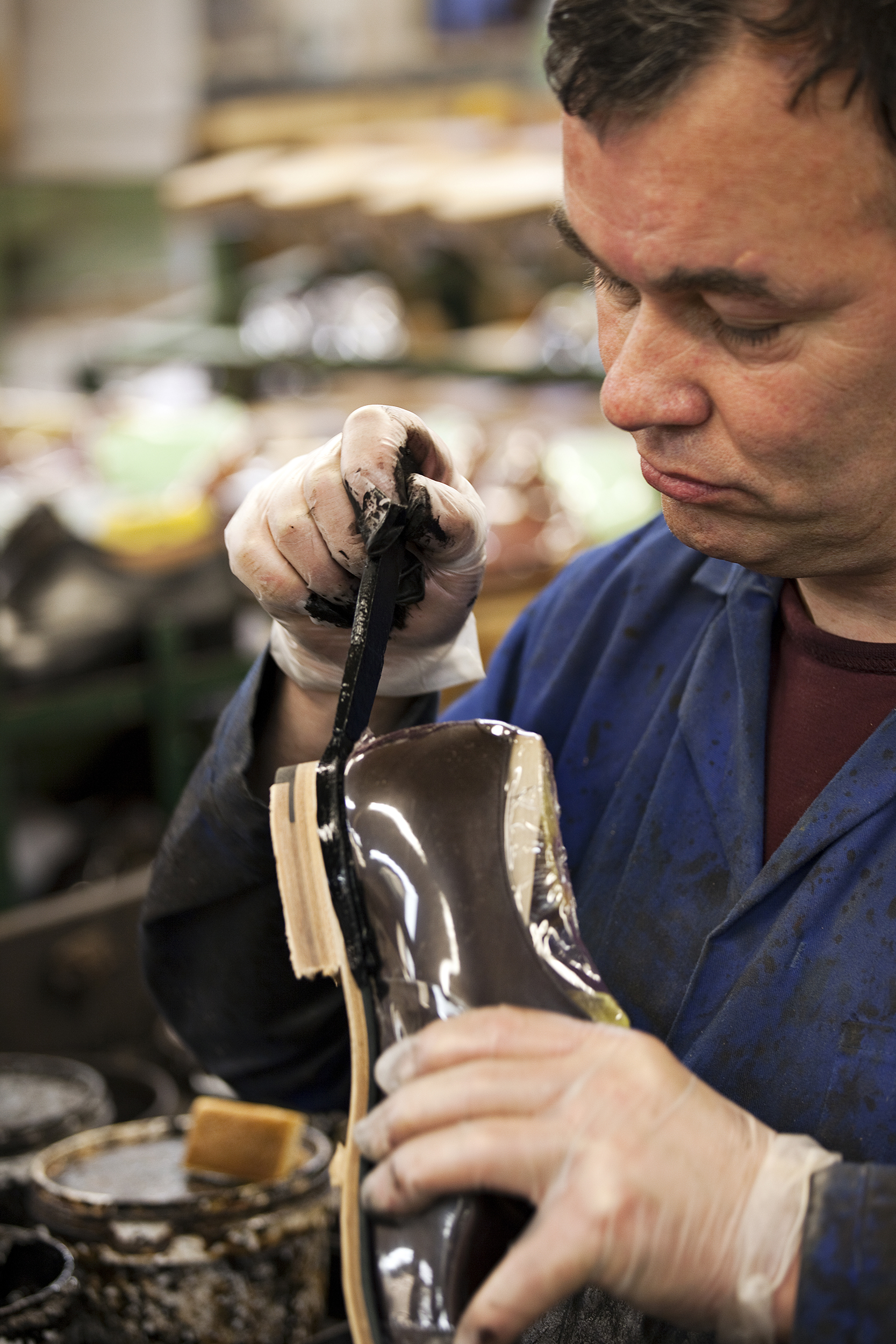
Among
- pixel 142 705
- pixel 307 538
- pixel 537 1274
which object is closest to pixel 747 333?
pixel 307 538

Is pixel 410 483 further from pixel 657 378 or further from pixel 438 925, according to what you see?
pixel 438 925

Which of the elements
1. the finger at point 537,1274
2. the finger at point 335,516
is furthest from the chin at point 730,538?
the finger at point 537,1274

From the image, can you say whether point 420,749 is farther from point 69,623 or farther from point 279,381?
point 279,381

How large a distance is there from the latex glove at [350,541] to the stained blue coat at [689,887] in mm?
116

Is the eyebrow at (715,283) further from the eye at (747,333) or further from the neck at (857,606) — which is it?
the neck at (857,606)

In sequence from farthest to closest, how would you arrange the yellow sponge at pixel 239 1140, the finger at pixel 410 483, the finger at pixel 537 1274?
the yellow sponge at pixel 239 1140 → the finger at pixel 410 483 → the finger at pixel 537 1274

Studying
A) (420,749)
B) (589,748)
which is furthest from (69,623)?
(420,749)

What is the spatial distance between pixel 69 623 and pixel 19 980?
2.51 ft

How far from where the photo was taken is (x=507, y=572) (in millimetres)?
3066

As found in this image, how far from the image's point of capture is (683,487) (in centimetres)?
106

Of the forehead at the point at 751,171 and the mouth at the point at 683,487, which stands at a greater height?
the forehead at the point at 751,171

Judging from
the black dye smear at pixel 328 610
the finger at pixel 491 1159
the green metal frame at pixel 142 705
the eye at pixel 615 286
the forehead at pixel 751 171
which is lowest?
the green metal frame at pixel 142 705

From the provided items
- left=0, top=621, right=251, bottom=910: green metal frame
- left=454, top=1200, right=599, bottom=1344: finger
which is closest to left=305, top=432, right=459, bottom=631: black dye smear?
left=454, top=1200, right=599, bottom=1344: finger

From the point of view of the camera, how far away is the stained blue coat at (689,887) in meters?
1.00
